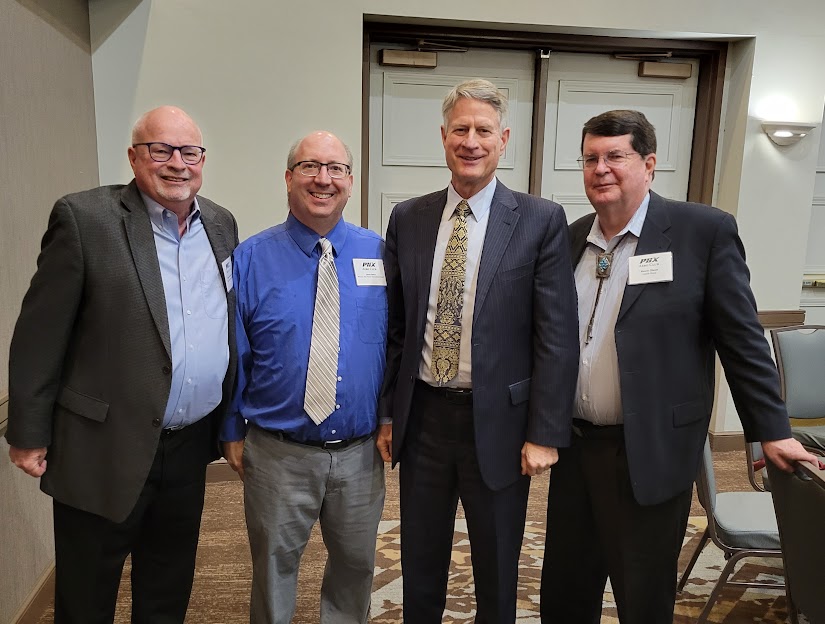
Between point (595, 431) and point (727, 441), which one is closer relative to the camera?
point (595, 431)

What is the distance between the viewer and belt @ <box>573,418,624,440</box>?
5.74 ft

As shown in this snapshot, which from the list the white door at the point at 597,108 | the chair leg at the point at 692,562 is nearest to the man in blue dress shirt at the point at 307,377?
the chair leg at the point at 692,562

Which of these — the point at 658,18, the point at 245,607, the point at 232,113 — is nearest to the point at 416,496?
the point at 245,607

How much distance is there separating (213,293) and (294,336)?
0.83 ft

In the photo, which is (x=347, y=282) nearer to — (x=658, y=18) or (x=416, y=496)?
(x=416, y=496)

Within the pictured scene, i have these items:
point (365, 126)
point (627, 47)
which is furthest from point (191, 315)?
point (627, 47)

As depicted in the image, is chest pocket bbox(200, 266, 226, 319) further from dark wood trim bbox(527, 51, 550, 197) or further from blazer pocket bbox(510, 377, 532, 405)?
dark wood trim bbox(527, 51, 550, 197)

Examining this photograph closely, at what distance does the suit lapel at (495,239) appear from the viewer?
66.3 inches

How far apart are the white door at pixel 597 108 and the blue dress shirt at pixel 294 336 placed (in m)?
2.51

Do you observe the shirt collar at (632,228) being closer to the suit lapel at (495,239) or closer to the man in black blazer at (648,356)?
the man in black blazer at (648,356)

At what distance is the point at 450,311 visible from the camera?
1733mm

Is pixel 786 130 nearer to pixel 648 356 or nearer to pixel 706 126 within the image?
pixel 706 126

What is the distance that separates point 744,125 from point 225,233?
3.29 m

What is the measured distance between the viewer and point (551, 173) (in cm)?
402
